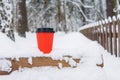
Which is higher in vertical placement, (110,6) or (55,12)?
(110,6)

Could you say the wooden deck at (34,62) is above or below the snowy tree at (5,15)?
below

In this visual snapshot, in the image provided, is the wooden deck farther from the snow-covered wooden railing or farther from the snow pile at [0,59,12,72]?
the snow-covered wooden railing

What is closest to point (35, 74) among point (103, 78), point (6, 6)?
point (103, 78)

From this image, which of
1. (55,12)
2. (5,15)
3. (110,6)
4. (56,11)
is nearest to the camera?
(5,15)

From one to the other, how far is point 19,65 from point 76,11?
22052 millimetres

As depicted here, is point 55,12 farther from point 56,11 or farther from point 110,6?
point 110,6

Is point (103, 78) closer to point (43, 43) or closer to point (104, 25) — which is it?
point (43, 43)

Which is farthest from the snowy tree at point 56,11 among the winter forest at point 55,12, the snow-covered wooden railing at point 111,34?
the snow-covered wooden railing at point 111,34

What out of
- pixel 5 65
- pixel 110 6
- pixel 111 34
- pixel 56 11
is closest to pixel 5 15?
pixel 5 65

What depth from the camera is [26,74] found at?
12.1ft

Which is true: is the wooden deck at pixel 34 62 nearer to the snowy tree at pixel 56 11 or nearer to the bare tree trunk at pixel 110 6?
the bare tree trunk at pixel 110 6

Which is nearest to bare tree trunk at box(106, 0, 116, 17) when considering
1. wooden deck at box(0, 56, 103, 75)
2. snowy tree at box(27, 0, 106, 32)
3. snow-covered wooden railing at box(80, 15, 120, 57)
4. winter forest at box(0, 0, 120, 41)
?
winter forest at box(0, 0, 120, 41)

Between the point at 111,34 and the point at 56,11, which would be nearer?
the point at 111,34

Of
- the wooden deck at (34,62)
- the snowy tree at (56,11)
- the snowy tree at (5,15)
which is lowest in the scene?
the snowy tree at (56,11)
